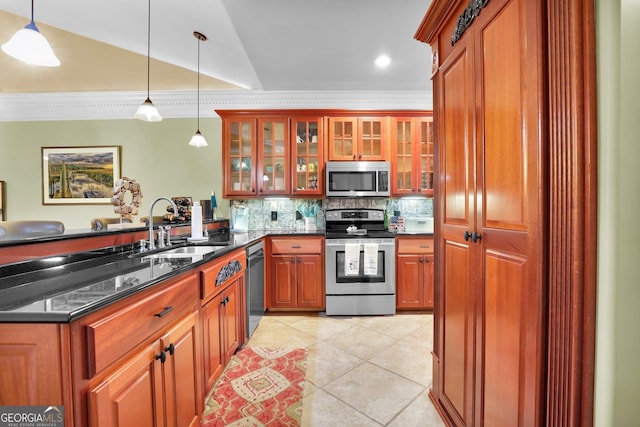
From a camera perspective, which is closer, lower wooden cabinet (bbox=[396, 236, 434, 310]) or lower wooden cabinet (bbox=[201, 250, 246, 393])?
lower wooden cabinet (bbox=[201, 250, 246, 393])

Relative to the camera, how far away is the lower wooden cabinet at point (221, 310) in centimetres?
169

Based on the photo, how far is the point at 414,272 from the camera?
129 inches

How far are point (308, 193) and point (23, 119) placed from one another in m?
4.26

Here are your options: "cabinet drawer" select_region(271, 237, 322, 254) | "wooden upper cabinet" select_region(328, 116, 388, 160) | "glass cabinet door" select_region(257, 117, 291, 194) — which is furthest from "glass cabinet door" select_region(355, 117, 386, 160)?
"cabinet drawer" select_region(271, 237, 322, 254)

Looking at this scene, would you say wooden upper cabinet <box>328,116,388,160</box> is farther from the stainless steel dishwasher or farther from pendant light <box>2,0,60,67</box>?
pendant light <box>2,0,60,67</box>

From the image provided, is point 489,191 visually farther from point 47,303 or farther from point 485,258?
point 47,303

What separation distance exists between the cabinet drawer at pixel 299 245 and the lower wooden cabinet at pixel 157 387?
1790 millimetres

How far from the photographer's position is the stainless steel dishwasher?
103 inches

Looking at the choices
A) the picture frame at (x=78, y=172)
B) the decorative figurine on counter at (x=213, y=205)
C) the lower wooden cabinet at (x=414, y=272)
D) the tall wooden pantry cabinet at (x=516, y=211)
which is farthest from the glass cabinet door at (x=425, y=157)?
the picture frame at (x=78, y=172)

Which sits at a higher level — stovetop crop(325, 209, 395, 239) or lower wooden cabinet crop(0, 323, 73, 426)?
stovetop crop(325, 209, 395, 239)

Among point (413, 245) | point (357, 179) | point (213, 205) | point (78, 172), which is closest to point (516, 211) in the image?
point (413, 245)

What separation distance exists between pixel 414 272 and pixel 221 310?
2.20m

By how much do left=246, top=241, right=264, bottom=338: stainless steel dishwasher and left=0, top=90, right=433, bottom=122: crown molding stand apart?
198 centimetres

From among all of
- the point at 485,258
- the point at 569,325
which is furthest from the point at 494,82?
the point at 569,325
